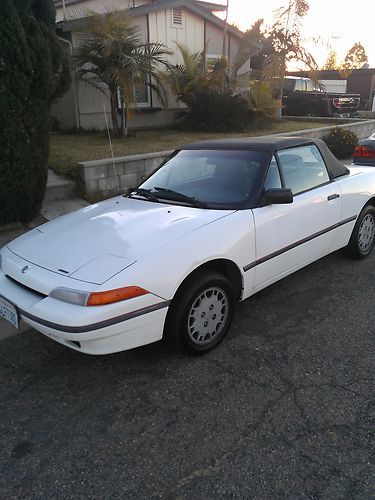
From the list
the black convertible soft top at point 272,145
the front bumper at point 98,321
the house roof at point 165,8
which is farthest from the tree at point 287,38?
the front bumper at point 98,321

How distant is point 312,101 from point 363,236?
54.2ft

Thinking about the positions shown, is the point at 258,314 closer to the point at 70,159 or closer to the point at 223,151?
the point at 223,151

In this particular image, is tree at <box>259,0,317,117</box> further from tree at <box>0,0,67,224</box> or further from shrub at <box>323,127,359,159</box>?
tree at <box>0,0,67,224</box>

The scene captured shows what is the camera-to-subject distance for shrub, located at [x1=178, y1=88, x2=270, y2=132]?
491 inches

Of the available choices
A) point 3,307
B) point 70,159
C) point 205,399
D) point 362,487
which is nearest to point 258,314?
point 205,399

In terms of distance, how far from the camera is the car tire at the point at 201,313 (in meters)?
2.86

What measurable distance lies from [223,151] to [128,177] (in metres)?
3.60

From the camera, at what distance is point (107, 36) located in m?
9.15

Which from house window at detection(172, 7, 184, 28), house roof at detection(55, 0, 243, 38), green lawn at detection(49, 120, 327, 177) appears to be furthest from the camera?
house window at detection(172, 7, 184, 28)

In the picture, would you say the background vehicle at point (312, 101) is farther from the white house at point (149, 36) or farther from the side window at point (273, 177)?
the side window at point (273, 177)

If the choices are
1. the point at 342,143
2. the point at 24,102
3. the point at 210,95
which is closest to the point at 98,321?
the point at 24,102

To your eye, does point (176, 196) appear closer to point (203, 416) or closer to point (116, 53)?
point (203, 416)

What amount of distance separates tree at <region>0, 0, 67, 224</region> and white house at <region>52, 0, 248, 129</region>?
19.0 feet

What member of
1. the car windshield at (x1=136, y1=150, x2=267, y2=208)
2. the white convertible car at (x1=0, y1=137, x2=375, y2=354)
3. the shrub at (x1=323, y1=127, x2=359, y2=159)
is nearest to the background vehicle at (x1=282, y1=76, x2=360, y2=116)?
the shrub at (x1=323, y1=127, x2=359, y2=159)
